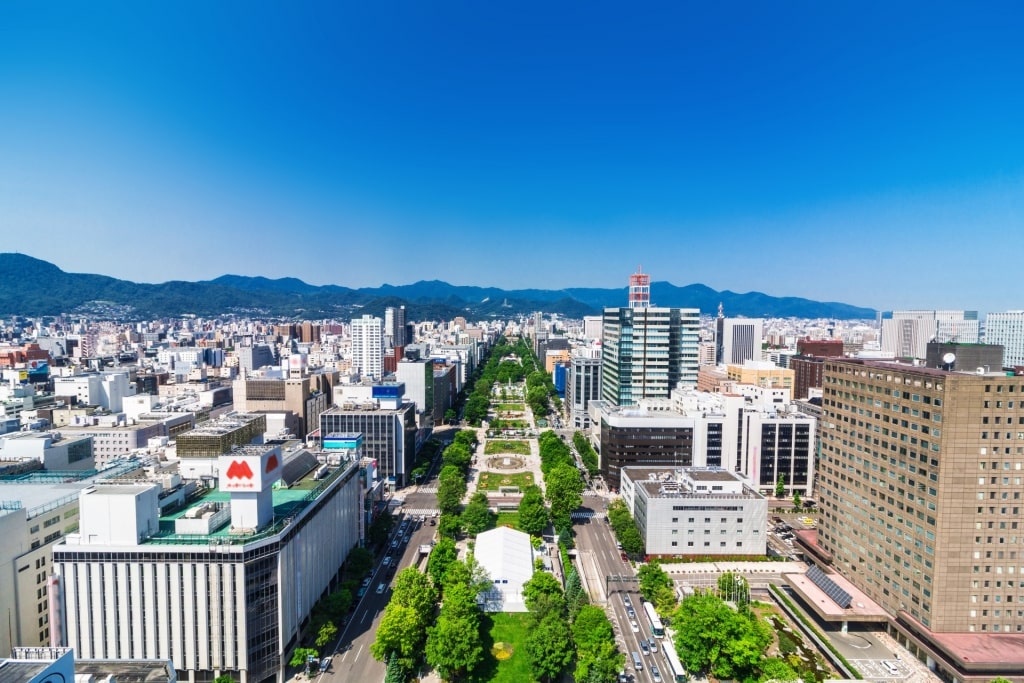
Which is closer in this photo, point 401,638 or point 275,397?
point 401,638

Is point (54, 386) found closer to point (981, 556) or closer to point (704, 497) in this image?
point (704, 497)

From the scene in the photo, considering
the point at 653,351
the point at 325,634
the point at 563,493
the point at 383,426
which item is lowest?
the point at 325,634

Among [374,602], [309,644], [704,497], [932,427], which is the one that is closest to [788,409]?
[704,497]

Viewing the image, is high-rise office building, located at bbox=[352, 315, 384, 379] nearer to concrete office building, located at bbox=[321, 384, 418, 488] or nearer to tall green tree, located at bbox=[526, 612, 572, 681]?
concrete office building, located at bbox=[321, 384, 418, 488]

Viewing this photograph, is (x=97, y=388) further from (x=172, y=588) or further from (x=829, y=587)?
(x=829, y=587)

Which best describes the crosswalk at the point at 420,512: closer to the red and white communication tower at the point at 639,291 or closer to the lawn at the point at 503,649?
the lawn at the point at 503,649

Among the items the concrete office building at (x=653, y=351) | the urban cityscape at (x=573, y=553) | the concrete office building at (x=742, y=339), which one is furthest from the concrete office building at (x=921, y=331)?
the urban cityscape at (x=573, y=553)

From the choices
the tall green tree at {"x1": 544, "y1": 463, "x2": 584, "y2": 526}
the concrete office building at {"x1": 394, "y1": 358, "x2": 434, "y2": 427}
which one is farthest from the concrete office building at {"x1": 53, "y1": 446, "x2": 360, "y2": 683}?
the concrete office building at {"x1": 394, "y1": 358, "x2": 434, "y2": 427}

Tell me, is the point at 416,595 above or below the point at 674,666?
above

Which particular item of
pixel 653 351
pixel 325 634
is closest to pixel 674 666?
pixel 325 634
